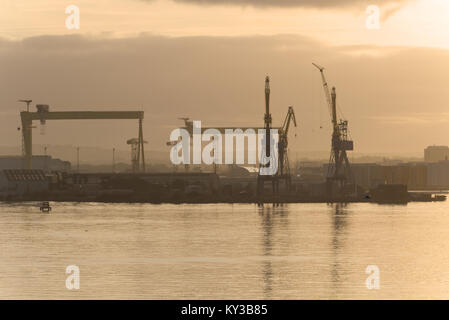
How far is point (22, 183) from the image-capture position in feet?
509

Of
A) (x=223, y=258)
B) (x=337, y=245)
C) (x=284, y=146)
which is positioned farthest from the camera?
(x=284, y=146)

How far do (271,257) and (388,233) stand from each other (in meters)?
23.2

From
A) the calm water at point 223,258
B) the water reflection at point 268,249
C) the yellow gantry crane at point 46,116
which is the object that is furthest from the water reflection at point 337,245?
the yellow gantry crane at point 46,116

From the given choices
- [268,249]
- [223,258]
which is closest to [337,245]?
[268,249]

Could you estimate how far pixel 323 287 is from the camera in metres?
39.1

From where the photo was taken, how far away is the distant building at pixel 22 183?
Answer: 153 m

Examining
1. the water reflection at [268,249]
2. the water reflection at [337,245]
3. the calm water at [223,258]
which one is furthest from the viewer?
the water reflection at [337,245]

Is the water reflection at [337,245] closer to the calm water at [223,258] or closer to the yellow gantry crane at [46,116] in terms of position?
the calm water at [223,258]

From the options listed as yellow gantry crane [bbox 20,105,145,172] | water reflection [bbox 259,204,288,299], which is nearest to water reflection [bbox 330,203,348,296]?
water reflection [bbox 259,204,288,299]

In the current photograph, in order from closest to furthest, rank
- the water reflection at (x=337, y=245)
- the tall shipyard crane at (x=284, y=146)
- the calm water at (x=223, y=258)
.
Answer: the calm water at (x=223, y=258) → the water reflection at (x=337, y=245) → the tall shipyard crane at (x=284, y=146)

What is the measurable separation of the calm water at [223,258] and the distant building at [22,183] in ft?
218

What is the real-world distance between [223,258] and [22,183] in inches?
4316

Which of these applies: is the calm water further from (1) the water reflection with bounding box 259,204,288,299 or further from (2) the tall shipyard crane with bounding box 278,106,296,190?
(2) the tall shipyard crane with bounding box 278,106,296,190

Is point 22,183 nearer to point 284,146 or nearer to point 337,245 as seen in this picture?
point 284,146
